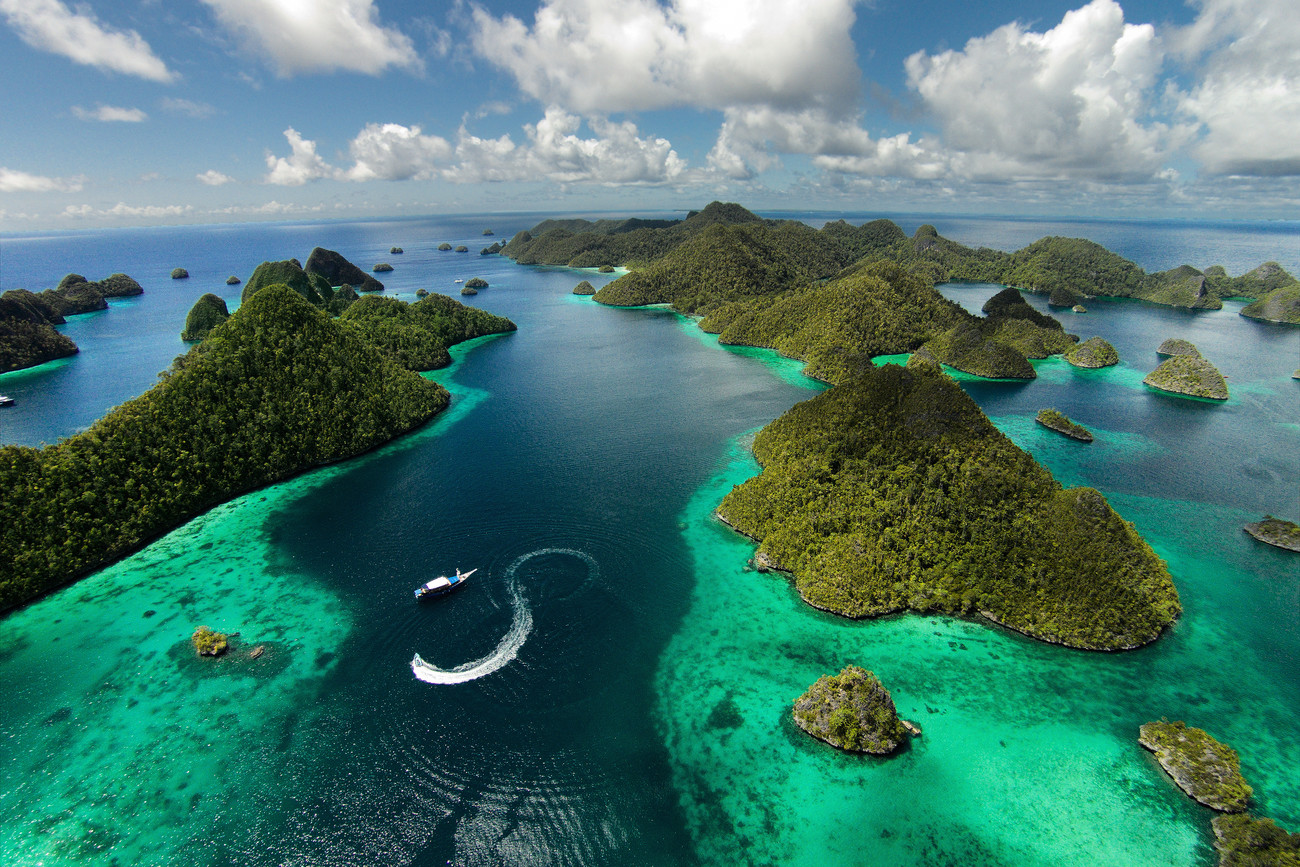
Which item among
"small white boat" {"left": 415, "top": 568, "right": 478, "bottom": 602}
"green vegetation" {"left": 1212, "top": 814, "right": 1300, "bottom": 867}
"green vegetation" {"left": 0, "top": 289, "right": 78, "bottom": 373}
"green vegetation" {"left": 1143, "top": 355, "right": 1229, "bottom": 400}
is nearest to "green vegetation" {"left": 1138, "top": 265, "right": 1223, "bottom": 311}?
"green vegetation" {"left": 1143, "top": 355, "right": 1229, "bottom": 400}

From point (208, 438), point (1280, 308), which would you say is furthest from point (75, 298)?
point (1280, 308)

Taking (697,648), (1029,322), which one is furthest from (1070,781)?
(1029,322)

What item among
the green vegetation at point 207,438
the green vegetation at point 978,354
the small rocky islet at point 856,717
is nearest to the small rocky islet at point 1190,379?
the green vegetation at point 978,354

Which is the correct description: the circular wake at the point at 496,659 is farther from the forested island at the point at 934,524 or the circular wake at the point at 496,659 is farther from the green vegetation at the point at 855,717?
the forested island at the point at 934,524

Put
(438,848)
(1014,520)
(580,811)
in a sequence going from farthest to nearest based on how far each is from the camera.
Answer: (1014,520)
(580,811)
(438,848)

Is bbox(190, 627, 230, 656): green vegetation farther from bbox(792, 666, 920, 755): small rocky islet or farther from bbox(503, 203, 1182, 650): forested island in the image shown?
bbox(503, 203, 1182, 650): forested island

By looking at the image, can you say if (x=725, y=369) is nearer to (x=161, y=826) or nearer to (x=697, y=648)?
(x=697, y=648)

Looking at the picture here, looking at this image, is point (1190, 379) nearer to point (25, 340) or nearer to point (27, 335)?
point (25, 340)
